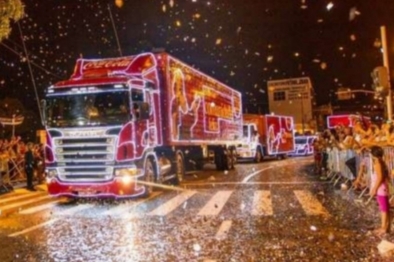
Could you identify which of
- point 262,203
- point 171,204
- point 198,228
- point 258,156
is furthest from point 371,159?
point 258,156

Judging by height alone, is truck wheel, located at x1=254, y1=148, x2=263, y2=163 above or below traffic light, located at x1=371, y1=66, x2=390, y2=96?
below

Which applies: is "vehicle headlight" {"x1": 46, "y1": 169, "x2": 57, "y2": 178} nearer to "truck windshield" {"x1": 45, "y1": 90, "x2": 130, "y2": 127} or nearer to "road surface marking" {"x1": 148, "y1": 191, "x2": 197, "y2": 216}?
"truck windshield" {"x1": 45, "y1": 90, "x2": 130, "y2": 127}

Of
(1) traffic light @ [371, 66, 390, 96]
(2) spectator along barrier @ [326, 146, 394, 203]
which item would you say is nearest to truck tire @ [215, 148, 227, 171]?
(2) spectator along barrier @ [326, 146, 394, 203]

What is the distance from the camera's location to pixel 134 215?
39.2 feet

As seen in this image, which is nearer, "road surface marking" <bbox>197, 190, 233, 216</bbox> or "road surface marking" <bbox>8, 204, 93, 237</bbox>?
"road surface marking" <bbox>8, 204, 93, 237</bbox>

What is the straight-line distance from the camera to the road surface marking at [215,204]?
1203 centimetres

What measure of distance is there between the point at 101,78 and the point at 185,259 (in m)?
8.46

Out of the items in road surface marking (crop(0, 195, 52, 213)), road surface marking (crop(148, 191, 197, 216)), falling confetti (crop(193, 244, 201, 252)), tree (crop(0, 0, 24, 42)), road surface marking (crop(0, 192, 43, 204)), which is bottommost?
falling confetti (crop(193, 244, 201, 252))

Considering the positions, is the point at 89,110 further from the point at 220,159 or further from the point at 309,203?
the point at 220,159

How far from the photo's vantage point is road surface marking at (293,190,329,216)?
11711 millimetres

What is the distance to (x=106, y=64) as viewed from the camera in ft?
53.8

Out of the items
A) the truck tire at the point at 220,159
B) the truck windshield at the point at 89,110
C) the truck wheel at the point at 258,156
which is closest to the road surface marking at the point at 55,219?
the truck windshield at the point at 89,110

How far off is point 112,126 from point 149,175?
95.7 inches

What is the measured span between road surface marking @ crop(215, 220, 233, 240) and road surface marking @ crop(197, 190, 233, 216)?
125 centimetres
